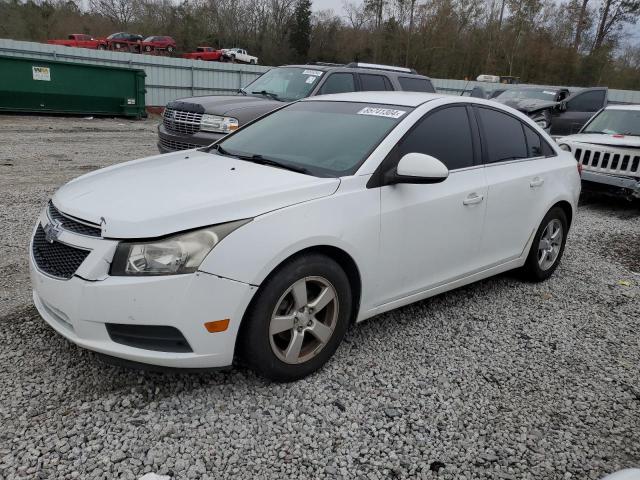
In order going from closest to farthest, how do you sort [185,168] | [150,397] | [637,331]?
1. [150,397]
2. [185,168]
3. [637,331]

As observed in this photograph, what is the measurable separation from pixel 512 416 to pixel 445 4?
5042cm

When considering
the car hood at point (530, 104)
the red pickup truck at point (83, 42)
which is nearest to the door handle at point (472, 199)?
the car hood at point (530, 104)

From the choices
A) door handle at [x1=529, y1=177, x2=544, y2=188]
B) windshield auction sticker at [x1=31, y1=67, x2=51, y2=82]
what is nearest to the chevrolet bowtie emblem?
door handle at [x1=529, y1=177, x2=544, y2=188]

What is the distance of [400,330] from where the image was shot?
3682 mm

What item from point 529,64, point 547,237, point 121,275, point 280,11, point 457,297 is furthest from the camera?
point 280,11

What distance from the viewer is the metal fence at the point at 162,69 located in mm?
18203

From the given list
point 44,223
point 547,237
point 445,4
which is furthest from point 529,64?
point 44,223

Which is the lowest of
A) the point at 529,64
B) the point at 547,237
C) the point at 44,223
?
the point at 547,237

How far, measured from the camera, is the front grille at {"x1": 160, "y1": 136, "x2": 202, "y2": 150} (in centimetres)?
716

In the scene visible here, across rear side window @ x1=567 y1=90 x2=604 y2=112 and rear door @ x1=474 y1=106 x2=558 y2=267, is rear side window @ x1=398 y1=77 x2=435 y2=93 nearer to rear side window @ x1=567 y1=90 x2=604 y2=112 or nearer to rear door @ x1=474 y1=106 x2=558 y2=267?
rear door @ x1=474 y1=106 x2=558 y2=267

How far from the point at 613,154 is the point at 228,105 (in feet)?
19.4

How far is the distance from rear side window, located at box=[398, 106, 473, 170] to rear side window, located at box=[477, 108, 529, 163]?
238 millimetres

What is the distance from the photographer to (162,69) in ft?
64.7

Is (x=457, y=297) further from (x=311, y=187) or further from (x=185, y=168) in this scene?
(x=185, y=168)
